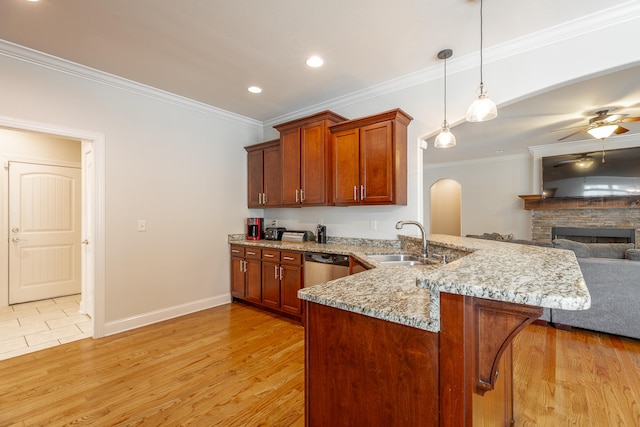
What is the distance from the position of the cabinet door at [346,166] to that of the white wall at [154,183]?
1.68 metres

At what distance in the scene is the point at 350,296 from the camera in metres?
1.24

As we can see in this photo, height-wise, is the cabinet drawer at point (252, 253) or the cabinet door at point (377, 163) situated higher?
the cabinet door at point (377, 163)

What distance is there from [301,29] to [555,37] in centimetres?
200

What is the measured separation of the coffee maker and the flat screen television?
5661 millimetres

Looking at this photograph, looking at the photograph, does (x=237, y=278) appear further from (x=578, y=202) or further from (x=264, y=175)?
(x=578, y=202)

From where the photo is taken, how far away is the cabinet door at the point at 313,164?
11.0 feet

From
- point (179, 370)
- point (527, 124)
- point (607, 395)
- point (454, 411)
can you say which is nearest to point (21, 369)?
point (179, 370)

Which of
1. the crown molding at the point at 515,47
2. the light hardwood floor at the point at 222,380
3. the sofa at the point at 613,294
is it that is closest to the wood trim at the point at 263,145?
the crown molding at the point at 515,47

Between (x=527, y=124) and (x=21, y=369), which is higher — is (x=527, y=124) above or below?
above

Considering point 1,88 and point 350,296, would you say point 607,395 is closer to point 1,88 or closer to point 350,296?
point 350,296

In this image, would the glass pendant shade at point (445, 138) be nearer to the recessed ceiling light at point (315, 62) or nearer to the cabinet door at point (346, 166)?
the cabinet door at point (346, 166)

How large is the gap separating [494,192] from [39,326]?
823 centimetres

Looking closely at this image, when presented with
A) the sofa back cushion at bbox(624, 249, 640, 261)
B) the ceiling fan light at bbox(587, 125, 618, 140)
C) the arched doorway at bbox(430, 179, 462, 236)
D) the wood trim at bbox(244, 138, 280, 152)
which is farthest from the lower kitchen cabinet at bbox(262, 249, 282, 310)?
the arched doorway at bbox(430, 179, 462, 236)

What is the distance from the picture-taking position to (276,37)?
2.39 m
